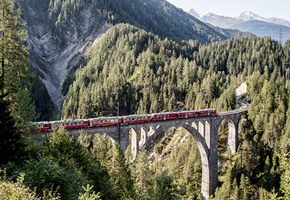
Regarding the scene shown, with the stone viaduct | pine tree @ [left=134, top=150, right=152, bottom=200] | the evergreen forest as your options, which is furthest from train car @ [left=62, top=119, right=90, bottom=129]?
pine tree @ [left=134, top=150, right=152, bottom=200]

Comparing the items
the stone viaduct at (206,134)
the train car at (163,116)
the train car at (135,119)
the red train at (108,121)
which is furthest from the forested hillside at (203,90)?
the train car at (135,119)

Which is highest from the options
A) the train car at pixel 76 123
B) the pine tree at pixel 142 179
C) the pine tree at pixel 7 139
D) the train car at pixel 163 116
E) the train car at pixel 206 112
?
the train car at pixel 206 112

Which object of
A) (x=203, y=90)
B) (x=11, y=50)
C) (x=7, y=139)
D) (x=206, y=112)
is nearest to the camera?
(x=7, y=139)

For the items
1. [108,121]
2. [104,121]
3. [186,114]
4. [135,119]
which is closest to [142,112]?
[186,114]

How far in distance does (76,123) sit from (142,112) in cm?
6051

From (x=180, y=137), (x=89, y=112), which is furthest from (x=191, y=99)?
(x=89, y=112)

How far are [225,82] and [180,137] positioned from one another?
125 ft

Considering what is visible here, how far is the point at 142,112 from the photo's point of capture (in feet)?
351

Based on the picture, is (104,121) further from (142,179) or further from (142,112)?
(142,112)

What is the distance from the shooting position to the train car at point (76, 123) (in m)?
45.8

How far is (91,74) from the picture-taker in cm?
14325

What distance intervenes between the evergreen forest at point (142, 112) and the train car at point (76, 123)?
96.0 inches

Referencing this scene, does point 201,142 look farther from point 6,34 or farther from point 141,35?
point 141,35

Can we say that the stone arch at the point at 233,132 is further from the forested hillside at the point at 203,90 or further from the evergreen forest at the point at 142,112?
the evergreen forest at the point at 142,112
